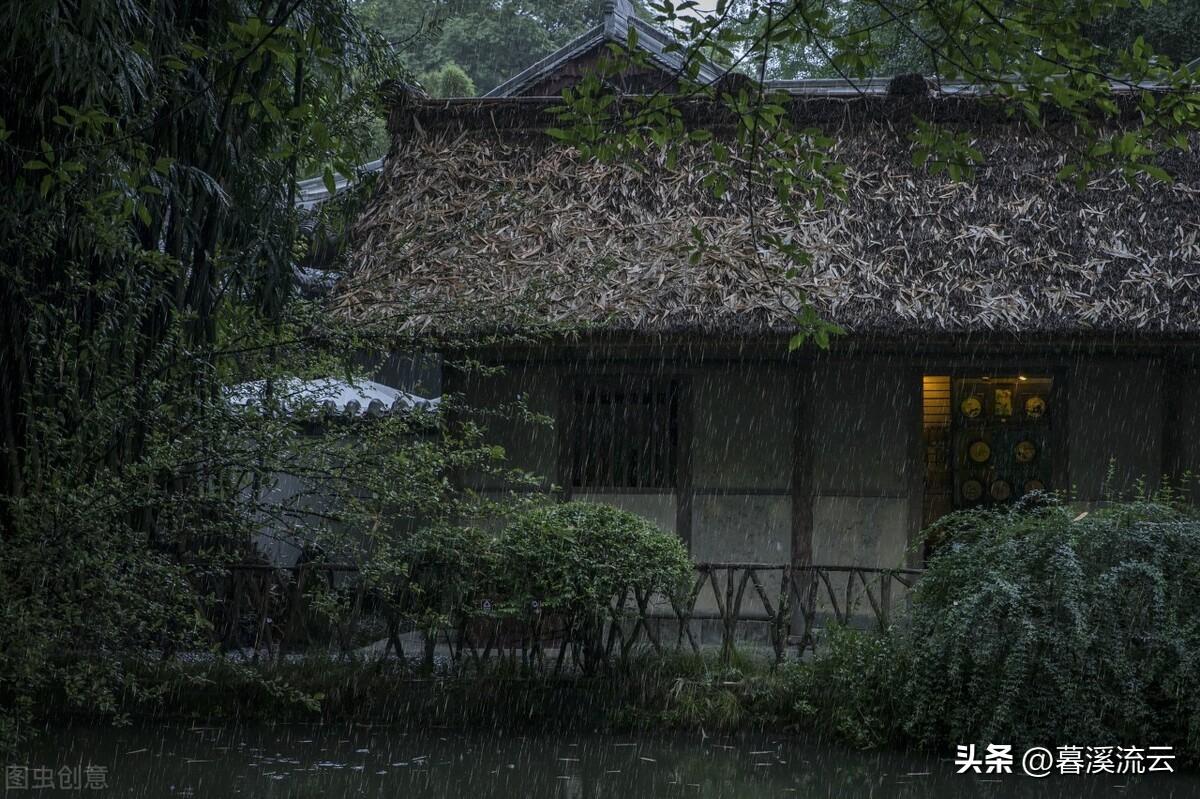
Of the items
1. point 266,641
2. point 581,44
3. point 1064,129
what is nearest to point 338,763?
point 266,641

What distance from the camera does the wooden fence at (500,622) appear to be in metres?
8.05

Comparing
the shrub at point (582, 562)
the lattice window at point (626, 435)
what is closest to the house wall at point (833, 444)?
the lattice window at point (626, 435)

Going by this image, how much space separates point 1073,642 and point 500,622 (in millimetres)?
3564

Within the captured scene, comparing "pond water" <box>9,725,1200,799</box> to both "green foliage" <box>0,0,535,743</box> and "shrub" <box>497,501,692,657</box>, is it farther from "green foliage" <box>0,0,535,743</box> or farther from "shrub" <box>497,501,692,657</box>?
"shrub" <box>497,501,692,657</box>

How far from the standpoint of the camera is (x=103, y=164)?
18.3 feet

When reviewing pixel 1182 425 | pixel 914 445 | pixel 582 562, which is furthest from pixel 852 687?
pixel 1182 425

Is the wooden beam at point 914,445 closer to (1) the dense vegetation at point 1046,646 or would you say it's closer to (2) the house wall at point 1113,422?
(2) the house wall at point 1113,422

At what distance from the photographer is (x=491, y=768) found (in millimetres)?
6723

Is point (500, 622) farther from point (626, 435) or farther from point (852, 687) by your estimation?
point (626, 435)

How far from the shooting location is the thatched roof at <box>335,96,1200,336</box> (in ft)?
29.6

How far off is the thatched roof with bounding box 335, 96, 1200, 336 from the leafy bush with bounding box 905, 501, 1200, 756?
2421 millimetres

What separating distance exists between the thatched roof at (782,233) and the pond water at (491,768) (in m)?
2.87

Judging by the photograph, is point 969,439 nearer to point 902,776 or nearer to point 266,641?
point 902,776

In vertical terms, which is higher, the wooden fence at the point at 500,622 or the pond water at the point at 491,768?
the wooden fence at the point at 500,622
